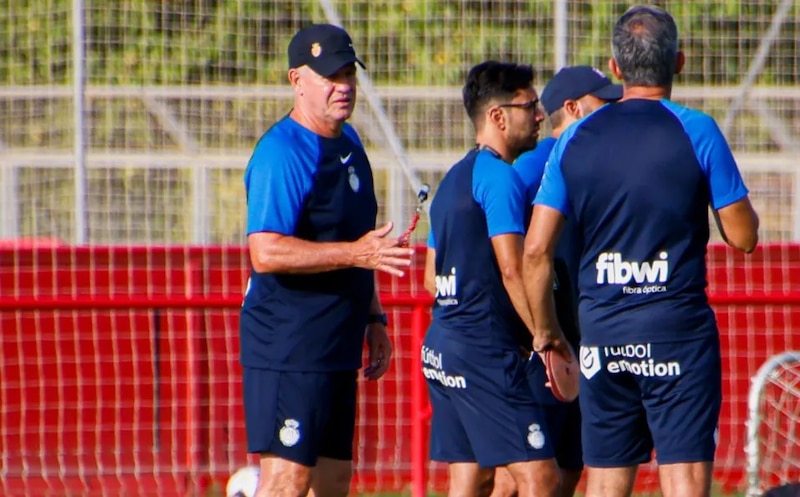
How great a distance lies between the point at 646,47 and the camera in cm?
476

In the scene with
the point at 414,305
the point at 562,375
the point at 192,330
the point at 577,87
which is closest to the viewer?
the point at 562,375

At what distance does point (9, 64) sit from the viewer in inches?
483

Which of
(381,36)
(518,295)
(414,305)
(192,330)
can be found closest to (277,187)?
(518,295)

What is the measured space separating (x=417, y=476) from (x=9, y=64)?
6.80 m

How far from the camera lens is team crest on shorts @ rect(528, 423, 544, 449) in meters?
5.62

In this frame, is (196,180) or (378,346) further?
(196,180)

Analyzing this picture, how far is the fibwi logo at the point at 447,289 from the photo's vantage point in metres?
5.79

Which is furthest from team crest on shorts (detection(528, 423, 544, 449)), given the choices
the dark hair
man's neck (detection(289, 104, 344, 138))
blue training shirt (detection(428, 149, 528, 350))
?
man's neck (detection(289, 104, 344, 138))

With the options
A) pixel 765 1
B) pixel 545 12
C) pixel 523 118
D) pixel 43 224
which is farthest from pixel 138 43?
pixel 523 118

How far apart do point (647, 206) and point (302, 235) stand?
1.30 m

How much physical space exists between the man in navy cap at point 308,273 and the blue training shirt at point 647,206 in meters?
0.70

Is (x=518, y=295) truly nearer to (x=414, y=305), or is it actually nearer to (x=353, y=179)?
(x=353, y=179)

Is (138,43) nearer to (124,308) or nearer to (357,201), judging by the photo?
(124,308)

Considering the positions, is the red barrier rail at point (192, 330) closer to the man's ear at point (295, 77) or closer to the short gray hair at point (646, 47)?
the man's ear at point (295, 77)
